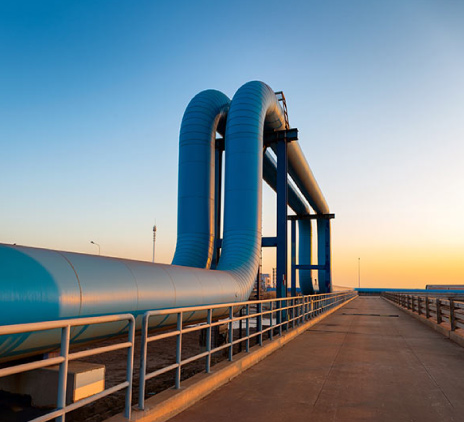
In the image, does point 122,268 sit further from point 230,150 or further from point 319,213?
point 319,213

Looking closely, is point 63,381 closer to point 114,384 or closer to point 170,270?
point 170,270

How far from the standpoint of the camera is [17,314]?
5148 mm

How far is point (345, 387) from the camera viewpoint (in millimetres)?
7066

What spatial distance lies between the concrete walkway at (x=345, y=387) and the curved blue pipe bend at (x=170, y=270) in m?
2.16

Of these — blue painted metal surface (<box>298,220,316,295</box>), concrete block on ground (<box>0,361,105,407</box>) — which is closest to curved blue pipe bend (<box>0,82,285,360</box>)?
concrete block on ground (<box>0,361,105,407</box>)

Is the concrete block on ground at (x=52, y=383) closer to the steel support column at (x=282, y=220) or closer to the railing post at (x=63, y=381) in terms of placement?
the railing post at (x=63, y=381)

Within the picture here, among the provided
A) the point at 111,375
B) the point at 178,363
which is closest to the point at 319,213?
the point at 111,375

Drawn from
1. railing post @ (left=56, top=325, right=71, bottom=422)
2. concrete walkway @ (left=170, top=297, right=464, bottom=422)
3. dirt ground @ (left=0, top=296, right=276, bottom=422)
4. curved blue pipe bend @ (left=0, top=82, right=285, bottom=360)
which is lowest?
dirt ground @ (left=0, top=296, right=276, bottom=422)

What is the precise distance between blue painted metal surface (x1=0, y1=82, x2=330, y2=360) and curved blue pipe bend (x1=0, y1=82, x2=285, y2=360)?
0.01m

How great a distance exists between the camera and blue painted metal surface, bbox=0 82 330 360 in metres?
5.49

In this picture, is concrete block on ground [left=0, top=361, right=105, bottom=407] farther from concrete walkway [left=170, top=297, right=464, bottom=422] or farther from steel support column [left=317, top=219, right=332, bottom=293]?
steel support column [left=317, top=219, right=332, bottom=293]

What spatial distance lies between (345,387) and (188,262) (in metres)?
9.56

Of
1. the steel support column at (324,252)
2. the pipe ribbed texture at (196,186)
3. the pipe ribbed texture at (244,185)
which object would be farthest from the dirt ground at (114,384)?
the steel support column at (324,252)

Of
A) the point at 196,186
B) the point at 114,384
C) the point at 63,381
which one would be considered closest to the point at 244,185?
the point at 196,186
